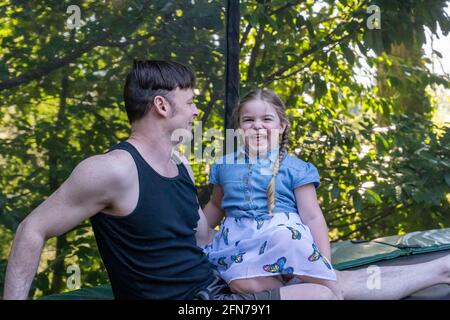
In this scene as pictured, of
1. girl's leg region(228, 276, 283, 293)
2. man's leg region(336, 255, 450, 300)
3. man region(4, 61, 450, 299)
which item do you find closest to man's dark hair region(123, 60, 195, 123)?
man region(4, 61, 450, 299)

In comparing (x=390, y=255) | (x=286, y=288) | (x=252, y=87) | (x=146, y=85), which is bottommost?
(x=286, y=288)

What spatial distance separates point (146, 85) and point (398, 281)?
0.90m

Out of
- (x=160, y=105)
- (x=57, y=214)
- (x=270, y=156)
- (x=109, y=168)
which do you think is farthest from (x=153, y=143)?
(x=270, y=156)

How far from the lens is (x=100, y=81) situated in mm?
2471

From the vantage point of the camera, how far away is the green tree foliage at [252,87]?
235cm

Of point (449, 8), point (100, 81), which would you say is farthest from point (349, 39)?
point (100, 81)

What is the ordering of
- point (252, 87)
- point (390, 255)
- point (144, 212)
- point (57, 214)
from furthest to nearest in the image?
point (252, 87) → point (390, 255) → point (144, 212) → point (57, 214)

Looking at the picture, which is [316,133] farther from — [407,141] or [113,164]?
[113,164]

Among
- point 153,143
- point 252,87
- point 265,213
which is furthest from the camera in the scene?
point 252,87

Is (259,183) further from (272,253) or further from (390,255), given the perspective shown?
(390,255)

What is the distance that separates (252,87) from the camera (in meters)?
3.08

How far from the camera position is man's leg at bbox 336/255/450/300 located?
1.87m
